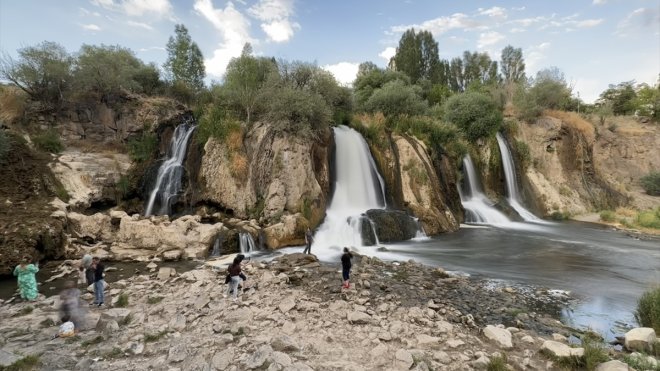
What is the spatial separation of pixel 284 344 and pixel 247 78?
19.3 meters

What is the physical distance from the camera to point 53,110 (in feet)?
67.6

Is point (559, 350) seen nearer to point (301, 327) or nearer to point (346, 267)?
point (301, 327)

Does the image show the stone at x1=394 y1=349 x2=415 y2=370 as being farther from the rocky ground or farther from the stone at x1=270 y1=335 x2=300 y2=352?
the stone at x1=270 y1=335 x2=300 y2=352

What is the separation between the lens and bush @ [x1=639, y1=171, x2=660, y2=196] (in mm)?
27547

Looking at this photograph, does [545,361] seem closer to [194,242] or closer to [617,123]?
[194,242]

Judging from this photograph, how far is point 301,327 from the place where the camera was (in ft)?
24.1

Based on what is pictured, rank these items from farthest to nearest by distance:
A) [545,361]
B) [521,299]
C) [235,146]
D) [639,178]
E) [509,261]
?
[639,178] → [235,146] → [509,261] → [521,299] → [545,361]

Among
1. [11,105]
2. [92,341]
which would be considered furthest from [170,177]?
[92,341]

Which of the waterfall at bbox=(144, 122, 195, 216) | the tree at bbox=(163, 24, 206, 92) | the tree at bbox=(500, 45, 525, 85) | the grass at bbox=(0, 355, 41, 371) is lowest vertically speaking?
the grass at bbox=(0, 355, 41, 371)

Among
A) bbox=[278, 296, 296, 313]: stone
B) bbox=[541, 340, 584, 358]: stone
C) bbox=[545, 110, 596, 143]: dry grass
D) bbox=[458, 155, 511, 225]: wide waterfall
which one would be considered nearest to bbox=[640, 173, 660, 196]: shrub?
bbox=[545, 110, 596, 143]: dry grass

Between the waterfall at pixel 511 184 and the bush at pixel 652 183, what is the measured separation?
12513 mm

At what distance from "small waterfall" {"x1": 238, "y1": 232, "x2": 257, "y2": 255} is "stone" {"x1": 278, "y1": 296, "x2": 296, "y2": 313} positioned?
625 cm

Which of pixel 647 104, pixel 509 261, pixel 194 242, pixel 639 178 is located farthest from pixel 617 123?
pixel 194 242

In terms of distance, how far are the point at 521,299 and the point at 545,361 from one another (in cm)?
367
